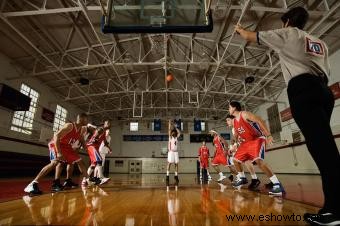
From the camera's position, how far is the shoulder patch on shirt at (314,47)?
1798mm

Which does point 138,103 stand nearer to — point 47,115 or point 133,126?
point 133,126

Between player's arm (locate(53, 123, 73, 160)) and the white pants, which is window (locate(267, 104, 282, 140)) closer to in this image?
the white pants

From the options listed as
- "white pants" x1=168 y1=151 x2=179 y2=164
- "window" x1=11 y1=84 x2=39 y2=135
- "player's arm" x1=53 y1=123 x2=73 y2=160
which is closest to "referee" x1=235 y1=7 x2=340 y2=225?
"player's arm" x1=53 y1=123 x2=73 y2=160

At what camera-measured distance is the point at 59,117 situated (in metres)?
16.1

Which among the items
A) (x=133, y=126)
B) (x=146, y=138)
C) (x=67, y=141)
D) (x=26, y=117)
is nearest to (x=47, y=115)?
(x=26, y=117)

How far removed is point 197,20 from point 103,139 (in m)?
4.31

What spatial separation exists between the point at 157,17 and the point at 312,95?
364 cm

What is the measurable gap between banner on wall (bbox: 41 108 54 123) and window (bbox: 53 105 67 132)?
0.73 metres

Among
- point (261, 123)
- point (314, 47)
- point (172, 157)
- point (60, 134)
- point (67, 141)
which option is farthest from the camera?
point (172, 157)

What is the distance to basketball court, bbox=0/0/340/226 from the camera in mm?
2279

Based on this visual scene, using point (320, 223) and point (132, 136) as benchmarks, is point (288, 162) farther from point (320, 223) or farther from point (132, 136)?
point (132, 136)

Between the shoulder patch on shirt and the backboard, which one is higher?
the backboard

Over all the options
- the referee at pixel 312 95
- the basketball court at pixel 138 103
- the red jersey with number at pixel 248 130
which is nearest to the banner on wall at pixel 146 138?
the basketball court at pixel 138 103

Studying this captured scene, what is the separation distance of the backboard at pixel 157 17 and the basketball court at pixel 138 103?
1.0 inches
